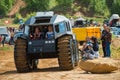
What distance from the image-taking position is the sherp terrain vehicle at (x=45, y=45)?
58.6 ft

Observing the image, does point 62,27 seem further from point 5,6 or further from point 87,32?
point 5,6

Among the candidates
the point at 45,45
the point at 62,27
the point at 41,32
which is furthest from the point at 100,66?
the point at 41,32

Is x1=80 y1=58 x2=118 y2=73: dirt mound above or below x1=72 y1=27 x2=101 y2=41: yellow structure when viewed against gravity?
below

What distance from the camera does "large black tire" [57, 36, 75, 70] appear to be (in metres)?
17.8

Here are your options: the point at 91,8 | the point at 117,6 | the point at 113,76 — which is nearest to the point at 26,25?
the point at 113,76

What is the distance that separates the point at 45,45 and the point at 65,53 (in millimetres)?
913

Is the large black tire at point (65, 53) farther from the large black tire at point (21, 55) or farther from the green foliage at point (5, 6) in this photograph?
the green foliage at point (5, 6)

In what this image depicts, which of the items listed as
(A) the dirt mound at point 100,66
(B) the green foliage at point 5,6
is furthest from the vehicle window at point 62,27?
(B) the green foliage at point 5,6

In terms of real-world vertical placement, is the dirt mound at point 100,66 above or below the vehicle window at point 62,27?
below

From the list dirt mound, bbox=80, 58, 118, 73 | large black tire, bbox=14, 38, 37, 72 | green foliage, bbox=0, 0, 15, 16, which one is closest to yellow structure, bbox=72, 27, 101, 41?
large black tire, bbox=14, 38, 37, 72

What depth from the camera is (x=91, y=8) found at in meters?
104

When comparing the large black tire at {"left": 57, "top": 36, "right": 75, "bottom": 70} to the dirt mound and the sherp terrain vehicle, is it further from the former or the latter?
the dirt mound

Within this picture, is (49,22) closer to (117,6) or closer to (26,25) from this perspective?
(26,25)

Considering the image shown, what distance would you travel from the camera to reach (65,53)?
58.2 feet
